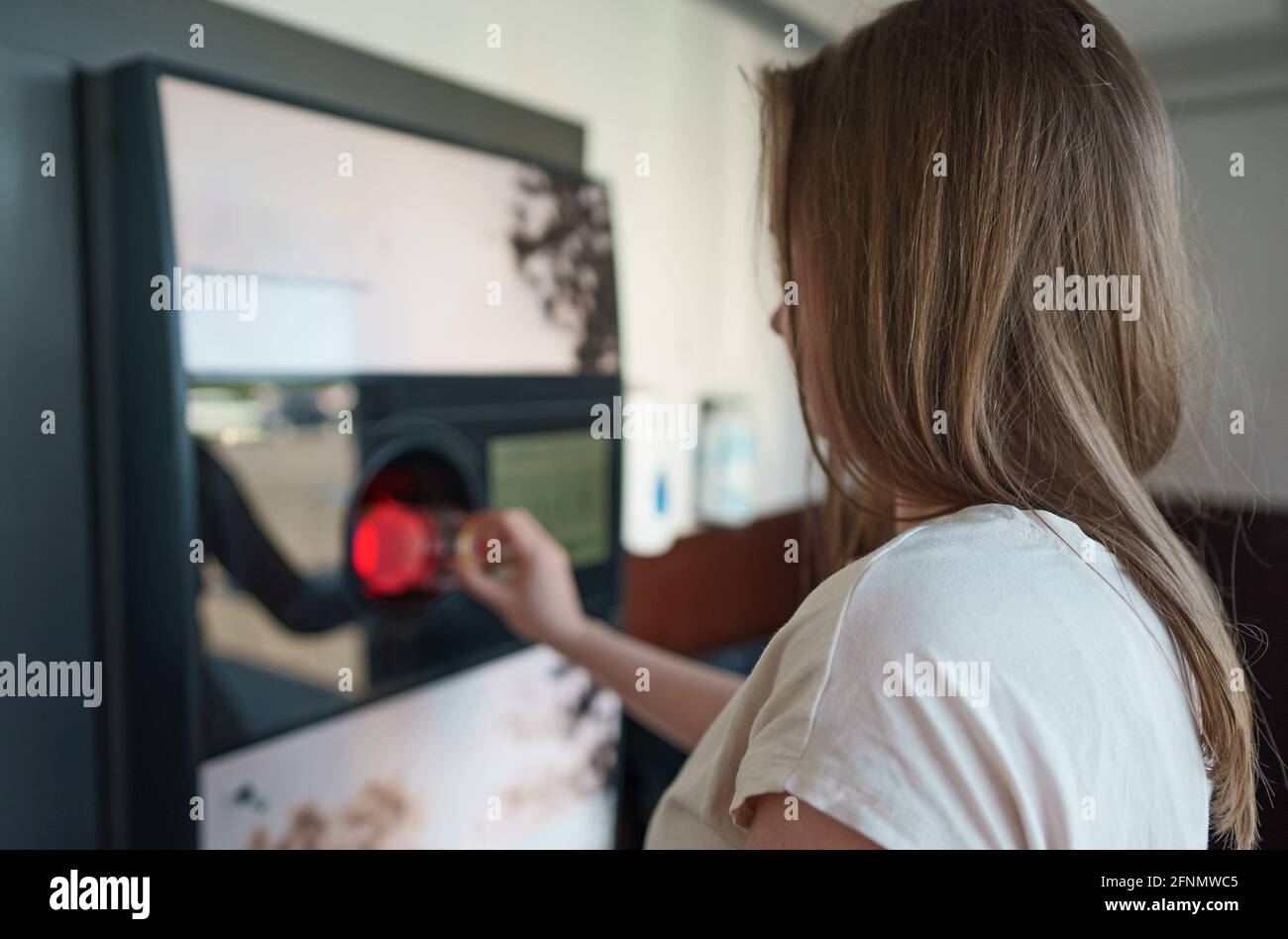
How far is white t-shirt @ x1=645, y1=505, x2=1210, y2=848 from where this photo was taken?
1.90ft

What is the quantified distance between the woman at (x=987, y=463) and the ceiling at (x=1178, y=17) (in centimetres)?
12

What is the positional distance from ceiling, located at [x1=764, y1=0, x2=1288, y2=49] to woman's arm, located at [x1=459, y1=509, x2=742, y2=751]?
2.48 feet

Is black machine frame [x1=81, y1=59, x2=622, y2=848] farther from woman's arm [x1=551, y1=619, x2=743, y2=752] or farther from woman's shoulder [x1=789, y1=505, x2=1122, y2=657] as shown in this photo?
woman's shoulder [x1=789, y1=505, x2=1122, y2=657]

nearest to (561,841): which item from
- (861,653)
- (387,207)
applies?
(387,207)

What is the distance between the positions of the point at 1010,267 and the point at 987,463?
0.48 feet

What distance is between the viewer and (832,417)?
820 mm

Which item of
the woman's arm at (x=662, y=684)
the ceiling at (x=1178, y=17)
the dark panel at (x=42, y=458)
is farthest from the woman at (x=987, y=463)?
the dark panel at (x=42, y=458)

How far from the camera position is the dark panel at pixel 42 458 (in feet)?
3.14

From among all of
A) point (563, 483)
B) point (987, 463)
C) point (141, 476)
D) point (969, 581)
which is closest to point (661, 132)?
point (563, 483)

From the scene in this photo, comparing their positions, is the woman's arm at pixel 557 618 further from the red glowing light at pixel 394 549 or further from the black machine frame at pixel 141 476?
the black machine frame at pixel 141 476

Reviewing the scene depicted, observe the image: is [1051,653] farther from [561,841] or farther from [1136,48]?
[561,841]
